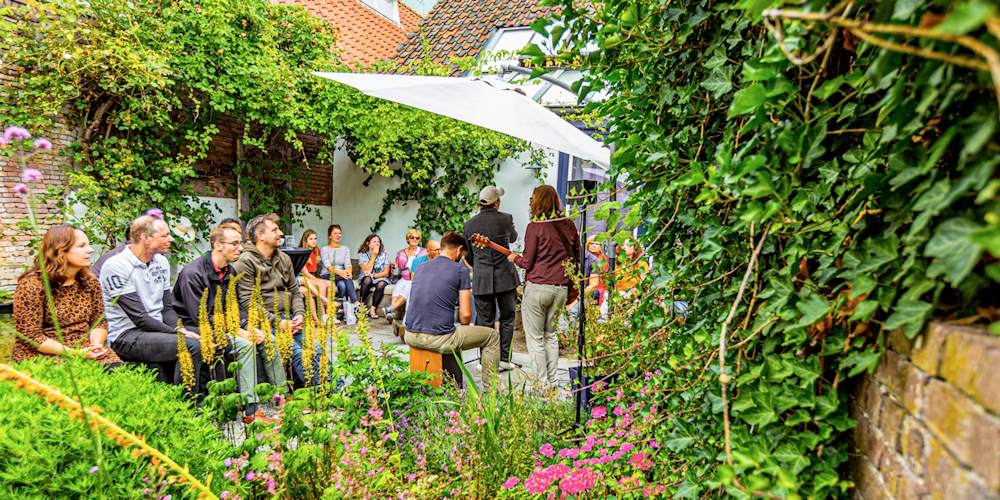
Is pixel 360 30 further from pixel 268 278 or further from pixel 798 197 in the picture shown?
pixel 798 197

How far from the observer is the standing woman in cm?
468

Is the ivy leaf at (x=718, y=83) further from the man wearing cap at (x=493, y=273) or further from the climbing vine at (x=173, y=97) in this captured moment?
the climbing vine at (x=173, y=97)

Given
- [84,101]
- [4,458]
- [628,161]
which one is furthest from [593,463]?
[84,101]

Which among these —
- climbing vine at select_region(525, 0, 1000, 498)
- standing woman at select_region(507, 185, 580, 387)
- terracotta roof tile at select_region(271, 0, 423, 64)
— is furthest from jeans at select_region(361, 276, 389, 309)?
climbing vine at select_region(525, 0, 1000, 498)

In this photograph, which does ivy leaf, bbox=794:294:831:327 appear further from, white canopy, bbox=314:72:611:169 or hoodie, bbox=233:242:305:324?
hoodie, bbox=233:242:305:324

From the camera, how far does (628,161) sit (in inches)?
85.4

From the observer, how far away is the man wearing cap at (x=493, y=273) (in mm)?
5258

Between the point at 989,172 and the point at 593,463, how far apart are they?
72.4 inches

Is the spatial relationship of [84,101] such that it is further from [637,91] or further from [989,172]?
[989,172]

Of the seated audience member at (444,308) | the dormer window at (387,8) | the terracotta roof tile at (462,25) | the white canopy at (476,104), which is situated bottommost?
the seated audience member at (444,308)

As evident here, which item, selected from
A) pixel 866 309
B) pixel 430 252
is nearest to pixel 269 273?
pixel 430 252

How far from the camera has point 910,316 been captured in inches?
41.0

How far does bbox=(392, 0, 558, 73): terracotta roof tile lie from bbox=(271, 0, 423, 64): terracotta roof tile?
50cm

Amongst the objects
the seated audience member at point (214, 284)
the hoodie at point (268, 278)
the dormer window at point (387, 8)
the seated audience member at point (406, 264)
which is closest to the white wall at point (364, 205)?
the seated audience member at point (406, 264)
